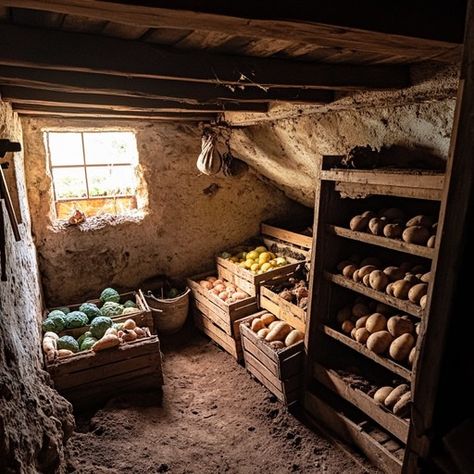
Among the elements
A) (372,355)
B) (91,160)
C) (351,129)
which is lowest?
(372,355)

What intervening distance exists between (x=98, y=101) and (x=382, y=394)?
276cm

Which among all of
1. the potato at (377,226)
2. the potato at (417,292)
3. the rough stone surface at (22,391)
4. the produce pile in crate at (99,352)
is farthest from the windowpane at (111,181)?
the potato at (417,292)

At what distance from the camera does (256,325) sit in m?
3.27

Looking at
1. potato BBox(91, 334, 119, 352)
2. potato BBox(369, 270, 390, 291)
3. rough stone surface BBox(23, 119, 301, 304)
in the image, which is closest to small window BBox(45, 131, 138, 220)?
rough stone surface BBox(23, 119, 301, 304)

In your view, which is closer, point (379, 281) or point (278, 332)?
point (379, 281)

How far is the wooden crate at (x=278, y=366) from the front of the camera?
9.34 ft

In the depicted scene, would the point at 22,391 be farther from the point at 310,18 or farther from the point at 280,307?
the point at 280,307

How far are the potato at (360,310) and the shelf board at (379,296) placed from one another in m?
0.22

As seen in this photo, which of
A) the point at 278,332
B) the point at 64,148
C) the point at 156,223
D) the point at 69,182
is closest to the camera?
the point at 278,332

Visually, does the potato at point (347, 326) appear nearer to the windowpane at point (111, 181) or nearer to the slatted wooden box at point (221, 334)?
the slatted wooden box at point (221, 334)

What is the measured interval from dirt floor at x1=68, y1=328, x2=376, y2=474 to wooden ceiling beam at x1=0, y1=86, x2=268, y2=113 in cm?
232

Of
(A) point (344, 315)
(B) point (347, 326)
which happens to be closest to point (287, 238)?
(A) point (344, 315)

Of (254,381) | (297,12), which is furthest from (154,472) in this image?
(297,12)

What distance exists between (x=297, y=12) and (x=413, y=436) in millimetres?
1170
